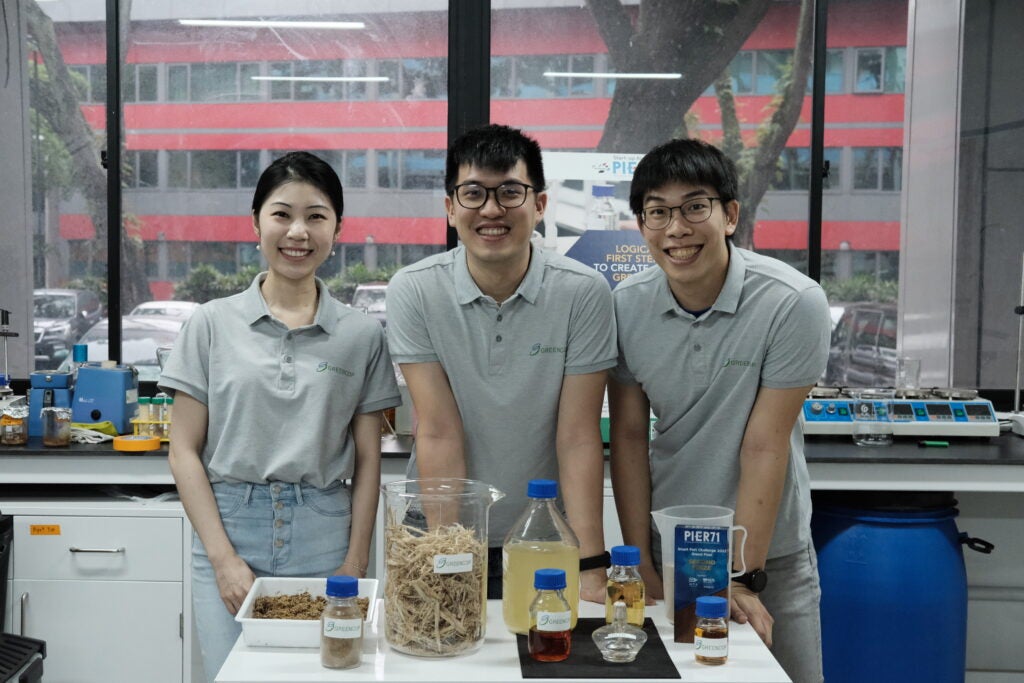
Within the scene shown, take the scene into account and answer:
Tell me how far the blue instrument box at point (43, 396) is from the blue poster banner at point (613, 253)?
5.71 feet

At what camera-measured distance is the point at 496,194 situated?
73.9 inches

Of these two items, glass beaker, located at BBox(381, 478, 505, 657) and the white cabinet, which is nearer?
glass beaker, located at BBox(381, 478, 505, 657)

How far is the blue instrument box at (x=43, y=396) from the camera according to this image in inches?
127

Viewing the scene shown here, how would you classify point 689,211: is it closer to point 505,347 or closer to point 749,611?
point 505,347

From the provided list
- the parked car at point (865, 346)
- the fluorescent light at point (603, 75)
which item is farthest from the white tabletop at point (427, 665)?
the fluorescent light at point (603, 75)

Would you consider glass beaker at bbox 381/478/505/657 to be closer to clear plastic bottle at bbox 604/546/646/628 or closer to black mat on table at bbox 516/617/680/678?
black mat on table at bbox 516/617/680/678

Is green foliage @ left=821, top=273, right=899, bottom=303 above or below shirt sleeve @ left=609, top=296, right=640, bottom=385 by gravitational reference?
above

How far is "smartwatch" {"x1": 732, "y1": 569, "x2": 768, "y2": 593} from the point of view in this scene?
5.87ft

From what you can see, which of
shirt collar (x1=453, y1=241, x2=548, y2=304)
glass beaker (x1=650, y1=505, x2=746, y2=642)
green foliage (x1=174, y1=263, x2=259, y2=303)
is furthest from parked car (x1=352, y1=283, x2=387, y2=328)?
glass beaker (x1=650, y1=505, x2=746, y2=642)

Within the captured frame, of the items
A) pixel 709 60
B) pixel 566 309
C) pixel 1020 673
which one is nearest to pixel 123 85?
pixel 709 60

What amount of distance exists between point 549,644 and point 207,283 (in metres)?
3.12

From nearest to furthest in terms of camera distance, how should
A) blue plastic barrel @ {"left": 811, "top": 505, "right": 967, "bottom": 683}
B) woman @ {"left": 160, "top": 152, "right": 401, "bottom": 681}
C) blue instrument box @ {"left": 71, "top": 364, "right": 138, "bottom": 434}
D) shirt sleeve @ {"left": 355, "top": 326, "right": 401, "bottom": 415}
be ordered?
woman @ {"left": 160, "top": 152, "right": 401, "bottom": 681} < shirt sleeve @ {"left": 355, "top": 326, "right": 401, "bottom": 415} < blue plastic barrel @ {"left": 811, "top": 505, "right": 967, "bottom": 683} < blue instrument box @ {"left": 71, "top": 364, "right": 138, "bottom": 434}

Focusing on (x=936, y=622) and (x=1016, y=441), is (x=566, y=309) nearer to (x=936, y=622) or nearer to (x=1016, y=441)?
(x=936, y=622)

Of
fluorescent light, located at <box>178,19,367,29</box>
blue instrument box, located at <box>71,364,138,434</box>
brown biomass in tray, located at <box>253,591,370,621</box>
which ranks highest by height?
fluorescent light, located at <box>178,19,367,29</box>
